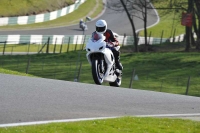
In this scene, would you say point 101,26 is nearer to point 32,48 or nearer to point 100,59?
point 100,59

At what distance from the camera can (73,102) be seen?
38.2 feet

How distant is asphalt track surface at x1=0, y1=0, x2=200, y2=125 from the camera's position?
10.0 meters

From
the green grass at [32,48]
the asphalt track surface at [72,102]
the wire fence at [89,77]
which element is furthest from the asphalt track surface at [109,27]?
the asphalt track surface at [72,102]

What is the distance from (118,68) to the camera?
18703mm

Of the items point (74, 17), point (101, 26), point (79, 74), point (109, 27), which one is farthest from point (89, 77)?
point (74, 17)

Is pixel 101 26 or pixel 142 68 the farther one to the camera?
pixel 142 68

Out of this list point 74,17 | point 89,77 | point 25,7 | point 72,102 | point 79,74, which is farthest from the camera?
point 74,17

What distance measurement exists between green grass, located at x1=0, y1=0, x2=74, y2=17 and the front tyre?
45990 millimetres

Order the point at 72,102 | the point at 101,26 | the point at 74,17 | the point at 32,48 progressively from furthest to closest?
the point at 74,17
the point at 32,48
the point at 101,26
the point at 72,102

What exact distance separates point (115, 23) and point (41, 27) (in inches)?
478

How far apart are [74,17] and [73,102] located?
204ft

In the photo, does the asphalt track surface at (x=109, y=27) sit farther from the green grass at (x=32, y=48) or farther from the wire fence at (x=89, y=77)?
the wire fence at (x=89, y=77)

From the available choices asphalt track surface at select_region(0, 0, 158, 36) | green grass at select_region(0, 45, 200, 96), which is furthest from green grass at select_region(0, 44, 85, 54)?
asphalt track surface at select_region(0, 0, 158, 36)

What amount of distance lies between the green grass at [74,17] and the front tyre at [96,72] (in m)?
42.6
